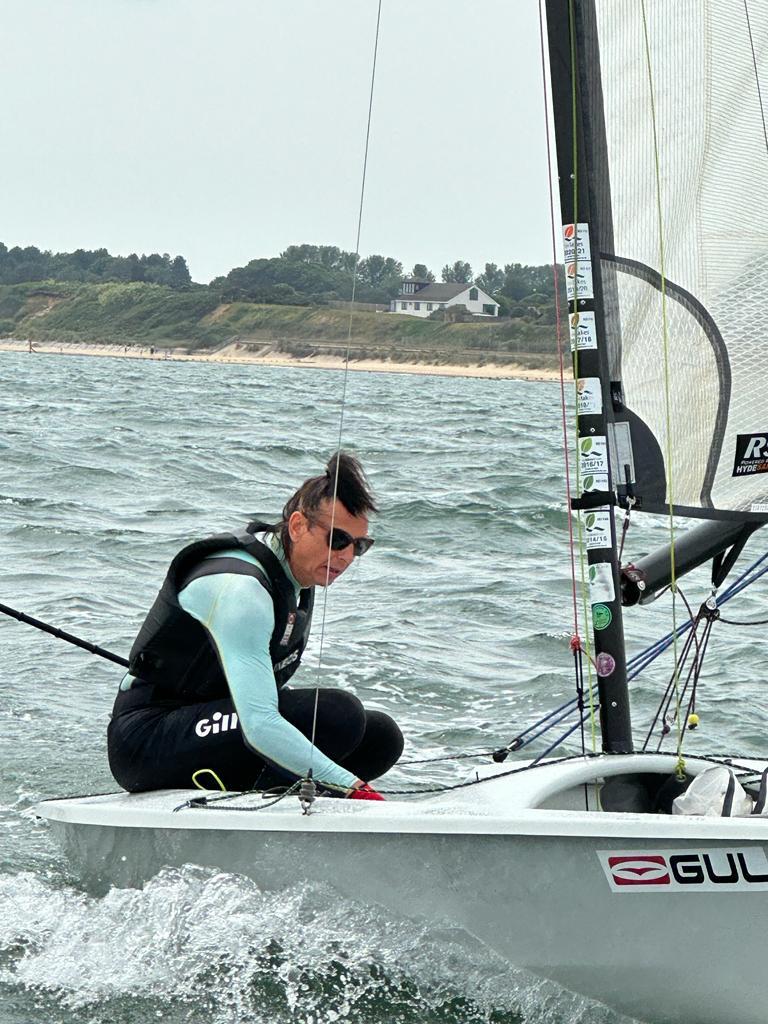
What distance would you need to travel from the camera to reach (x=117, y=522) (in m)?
8.66

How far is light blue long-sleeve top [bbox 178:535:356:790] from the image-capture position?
276cm

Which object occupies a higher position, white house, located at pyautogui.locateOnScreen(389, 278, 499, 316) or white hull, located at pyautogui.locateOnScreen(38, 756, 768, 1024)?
white house, located at pyautogui.locateOnScreen(389, 278, 499, 316)

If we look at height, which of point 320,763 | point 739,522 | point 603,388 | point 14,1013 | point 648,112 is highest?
point 648,112

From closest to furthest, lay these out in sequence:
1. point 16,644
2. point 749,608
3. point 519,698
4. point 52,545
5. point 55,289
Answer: point 519,698, point 16,644, point 749,608, point 52,545, point 55,289

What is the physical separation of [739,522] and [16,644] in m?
3.36

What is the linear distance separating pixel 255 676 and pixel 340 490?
15.3 inches

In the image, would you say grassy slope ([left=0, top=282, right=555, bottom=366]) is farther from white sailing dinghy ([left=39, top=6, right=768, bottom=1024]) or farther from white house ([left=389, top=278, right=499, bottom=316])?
white sailing dinghy ([left=39, top=6, right=768, bottom=1024])

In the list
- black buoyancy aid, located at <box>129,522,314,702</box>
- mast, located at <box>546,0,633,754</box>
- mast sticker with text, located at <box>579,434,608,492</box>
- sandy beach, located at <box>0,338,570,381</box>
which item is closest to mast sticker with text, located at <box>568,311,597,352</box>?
mast, located at <box>546,0,633,754</box>

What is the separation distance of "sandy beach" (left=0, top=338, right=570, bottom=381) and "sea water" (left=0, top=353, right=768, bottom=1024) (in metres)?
38.5

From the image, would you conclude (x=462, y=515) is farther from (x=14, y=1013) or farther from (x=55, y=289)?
(x=55, y=289)

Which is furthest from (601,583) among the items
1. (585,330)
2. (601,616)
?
(585,330)

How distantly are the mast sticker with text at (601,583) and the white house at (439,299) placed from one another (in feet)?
198

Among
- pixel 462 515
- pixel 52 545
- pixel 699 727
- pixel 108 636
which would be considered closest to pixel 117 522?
pixel 52 545

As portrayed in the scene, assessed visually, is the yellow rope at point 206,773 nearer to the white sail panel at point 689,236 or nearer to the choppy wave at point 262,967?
the choppy wave at point 262,967
